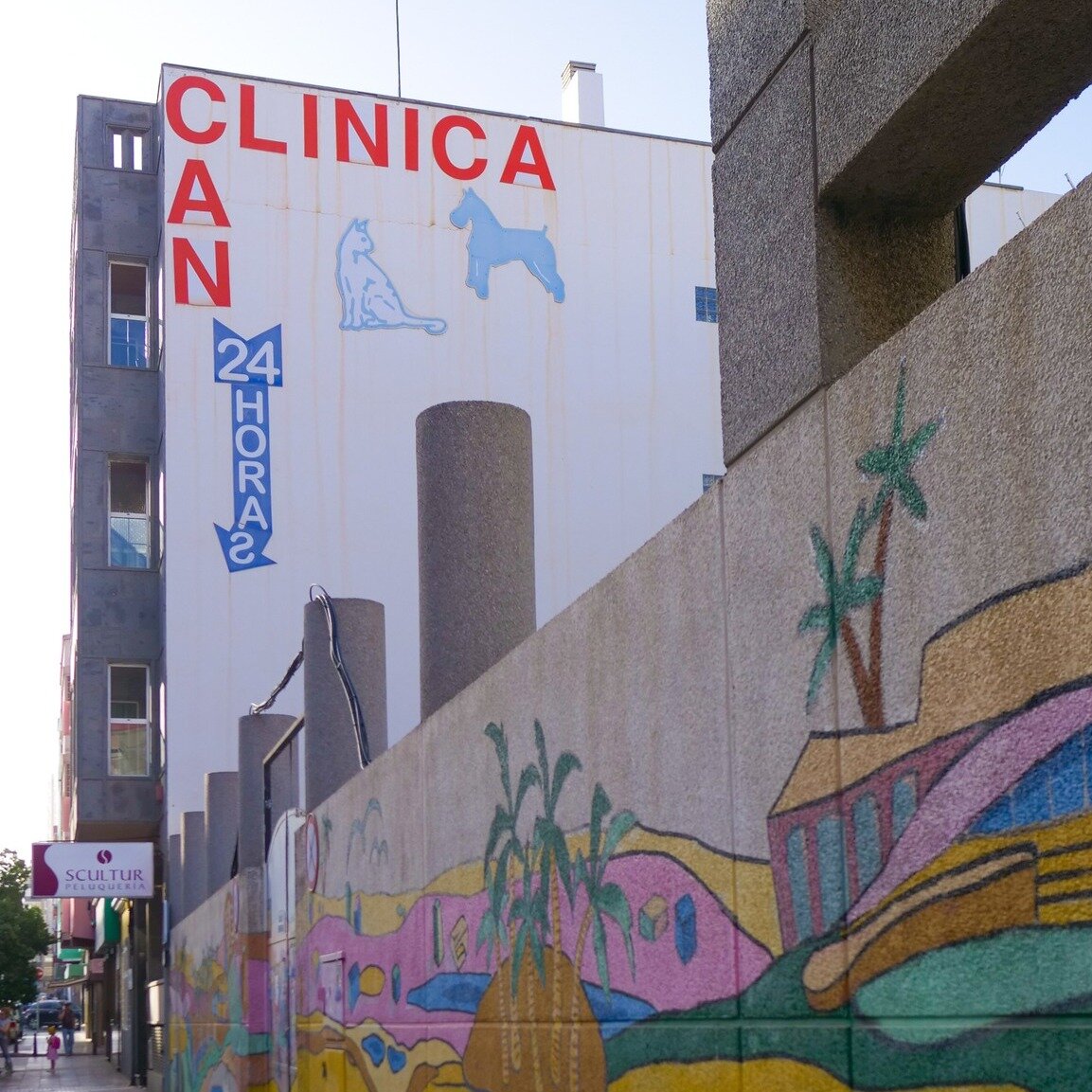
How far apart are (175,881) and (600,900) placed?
2151cm

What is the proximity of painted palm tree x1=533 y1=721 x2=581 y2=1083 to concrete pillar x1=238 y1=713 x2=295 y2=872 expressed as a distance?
8.86 metres

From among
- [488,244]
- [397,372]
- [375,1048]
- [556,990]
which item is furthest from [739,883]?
[488,244]

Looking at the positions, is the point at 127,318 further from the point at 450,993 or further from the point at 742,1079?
the point at 742,1079

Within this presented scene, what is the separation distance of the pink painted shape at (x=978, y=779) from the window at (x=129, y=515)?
91.4ft

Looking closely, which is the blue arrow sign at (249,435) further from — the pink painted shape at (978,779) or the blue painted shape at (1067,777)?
the blue painted shape at (1067,777)

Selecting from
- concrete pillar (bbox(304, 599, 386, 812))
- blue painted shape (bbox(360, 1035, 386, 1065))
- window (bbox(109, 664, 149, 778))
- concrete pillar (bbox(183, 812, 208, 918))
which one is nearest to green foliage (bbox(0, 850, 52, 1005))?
window (bbox(109, 664, 149, 778))

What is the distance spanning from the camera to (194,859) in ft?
77.2

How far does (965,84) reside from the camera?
162 inches

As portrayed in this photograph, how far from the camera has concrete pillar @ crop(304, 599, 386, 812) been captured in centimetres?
1188

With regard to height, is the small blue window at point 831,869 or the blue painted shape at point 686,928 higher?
the small blue window at point 831,869

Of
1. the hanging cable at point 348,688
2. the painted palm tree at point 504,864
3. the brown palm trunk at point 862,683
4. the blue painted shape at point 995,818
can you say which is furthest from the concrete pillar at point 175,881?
the blue painted shape at point 995,818

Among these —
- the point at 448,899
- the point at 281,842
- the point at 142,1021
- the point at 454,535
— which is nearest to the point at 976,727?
the point at 448,899

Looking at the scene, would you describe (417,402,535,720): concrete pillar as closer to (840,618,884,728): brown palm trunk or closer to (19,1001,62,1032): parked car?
(840,618,884,728): brown palm trunk

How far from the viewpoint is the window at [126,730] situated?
3030 cm
